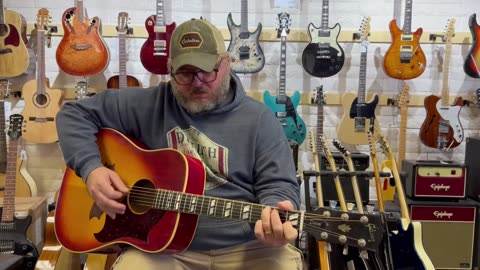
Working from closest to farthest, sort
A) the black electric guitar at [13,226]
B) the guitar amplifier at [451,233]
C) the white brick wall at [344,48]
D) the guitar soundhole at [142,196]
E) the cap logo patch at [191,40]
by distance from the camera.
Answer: the guitar soundhole at [142,196] < the cap logo patch at [191,40] < the black electric guitar at [13,226] < the guitar amplifier at [451,233] < the white brick wall at [344,48]

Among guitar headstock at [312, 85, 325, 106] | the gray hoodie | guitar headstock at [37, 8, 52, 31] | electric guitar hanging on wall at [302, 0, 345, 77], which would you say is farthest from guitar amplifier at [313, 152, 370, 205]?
guitar headstock at [37, 8, 52, 31]

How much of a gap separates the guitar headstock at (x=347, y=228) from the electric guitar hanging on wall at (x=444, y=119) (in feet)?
7.79

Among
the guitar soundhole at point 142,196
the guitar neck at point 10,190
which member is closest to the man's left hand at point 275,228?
the guitar soundhole at point 142,196

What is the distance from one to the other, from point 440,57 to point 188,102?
8.31ft

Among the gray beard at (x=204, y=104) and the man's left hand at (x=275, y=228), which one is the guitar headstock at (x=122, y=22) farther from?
the man's left hand at (x=275, y=228)

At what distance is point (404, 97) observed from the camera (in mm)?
3617

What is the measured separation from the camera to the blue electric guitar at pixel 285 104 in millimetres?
3521

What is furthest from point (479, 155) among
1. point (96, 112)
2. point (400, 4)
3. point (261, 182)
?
point (96, 112)

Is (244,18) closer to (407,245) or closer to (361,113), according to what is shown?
(361,113)

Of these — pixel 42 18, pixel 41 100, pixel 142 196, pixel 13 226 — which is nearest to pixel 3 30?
pixel 42 18

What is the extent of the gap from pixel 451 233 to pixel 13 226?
2594mm

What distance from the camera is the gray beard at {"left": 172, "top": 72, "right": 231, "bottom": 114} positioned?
1.89 m

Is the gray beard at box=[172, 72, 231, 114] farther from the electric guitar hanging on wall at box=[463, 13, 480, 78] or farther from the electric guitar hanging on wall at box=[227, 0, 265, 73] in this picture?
the electric guitar hanging on wall at box=[463, 13, 480, 78]

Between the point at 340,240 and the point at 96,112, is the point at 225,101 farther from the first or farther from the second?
the point at 340,240
